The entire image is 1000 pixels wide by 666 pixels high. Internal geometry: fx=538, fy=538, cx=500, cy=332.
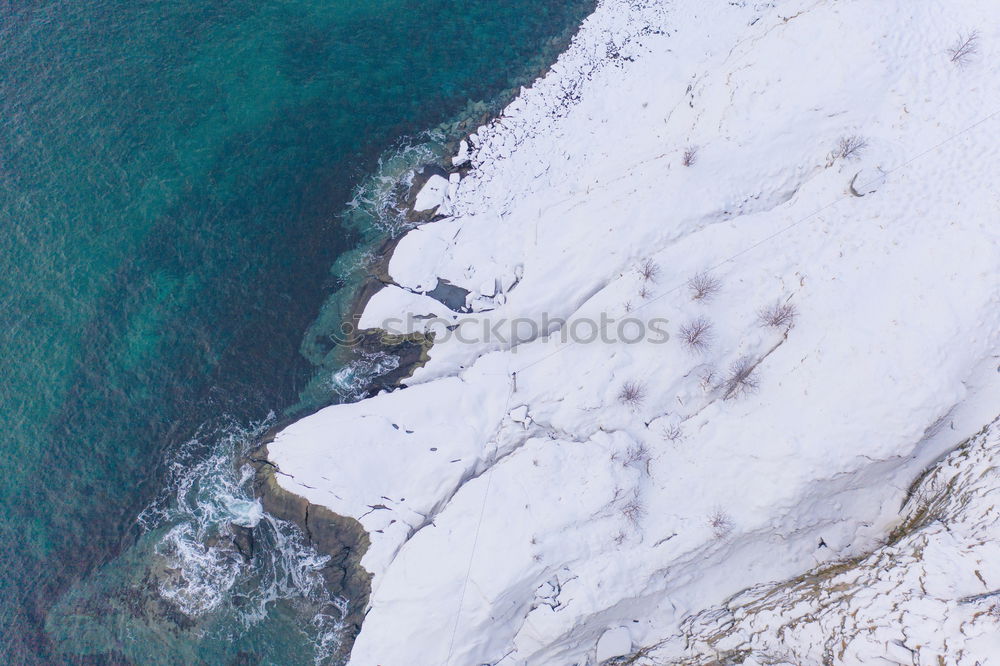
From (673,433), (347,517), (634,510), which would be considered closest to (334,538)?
(347,517)

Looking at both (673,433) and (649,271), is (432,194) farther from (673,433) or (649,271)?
(673,433)

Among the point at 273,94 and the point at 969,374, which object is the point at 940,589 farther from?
the point at 273,94

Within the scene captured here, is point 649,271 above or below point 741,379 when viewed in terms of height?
above

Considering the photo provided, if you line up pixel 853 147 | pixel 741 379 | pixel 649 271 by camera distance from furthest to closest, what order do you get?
1. pixel 649 271
2. pixel 853 147
3. pixel 741 379

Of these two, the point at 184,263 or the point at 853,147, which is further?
the point at 184,263

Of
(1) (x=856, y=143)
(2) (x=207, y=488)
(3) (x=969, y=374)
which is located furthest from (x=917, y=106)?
(2) (x=207, y=488)

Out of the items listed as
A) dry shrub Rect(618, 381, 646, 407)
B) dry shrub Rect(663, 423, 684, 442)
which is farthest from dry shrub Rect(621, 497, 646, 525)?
dry shrub Rect(618, 381, 646, 407)
